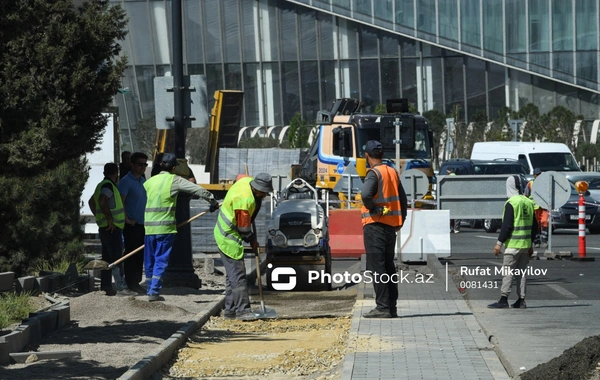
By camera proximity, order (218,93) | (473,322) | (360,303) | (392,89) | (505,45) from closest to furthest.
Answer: (473,322)
(360,303)
(218,93)
(505,45)
(392,89)

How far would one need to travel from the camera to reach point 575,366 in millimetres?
7523

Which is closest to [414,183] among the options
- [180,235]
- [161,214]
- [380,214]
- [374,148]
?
[180,235]

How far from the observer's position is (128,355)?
10102mm

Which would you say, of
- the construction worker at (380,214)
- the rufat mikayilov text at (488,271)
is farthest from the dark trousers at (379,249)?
the rufat mikayilov text at (488,271)

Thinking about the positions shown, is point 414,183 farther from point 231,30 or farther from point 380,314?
point 231,30

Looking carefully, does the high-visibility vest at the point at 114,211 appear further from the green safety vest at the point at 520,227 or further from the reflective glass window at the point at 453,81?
the reflective glass window at the point at 453,81

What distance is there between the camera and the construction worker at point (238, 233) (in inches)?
511

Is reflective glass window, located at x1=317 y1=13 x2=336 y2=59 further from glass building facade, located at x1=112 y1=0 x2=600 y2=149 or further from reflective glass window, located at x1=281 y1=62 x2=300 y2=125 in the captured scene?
reflective glass window, located at x1=281 y1=62 x2=300 y2=125

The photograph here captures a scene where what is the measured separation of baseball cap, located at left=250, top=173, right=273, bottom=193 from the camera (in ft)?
42.1

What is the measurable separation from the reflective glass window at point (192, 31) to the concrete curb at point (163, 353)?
200 ft

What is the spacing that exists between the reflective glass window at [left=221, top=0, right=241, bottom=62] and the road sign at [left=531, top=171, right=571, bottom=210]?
5296 cm

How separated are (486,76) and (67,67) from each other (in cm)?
5597

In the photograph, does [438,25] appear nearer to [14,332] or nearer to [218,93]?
[218,93]

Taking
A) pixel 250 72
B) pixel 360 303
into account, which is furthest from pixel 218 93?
pixel 250 72
